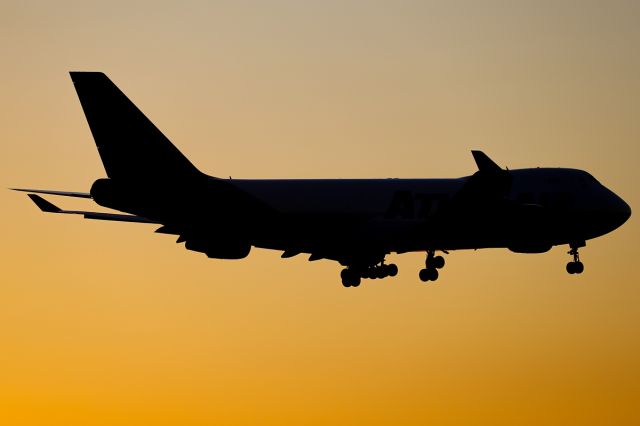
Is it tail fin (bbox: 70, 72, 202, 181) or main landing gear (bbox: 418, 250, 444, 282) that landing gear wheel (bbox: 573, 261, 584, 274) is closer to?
main landing gear (bbox: 418, 250, 444, 282)

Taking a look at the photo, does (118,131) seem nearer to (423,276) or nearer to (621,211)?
(423,276)

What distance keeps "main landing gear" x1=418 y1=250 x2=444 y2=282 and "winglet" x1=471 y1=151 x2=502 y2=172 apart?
1111 cm

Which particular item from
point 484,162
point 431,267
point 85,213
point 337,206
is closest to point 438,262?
point 431,267

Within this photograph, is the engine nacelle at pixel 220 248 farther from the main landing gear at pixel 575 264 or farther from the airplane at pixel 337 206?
the main landing gear at pixel 575 264

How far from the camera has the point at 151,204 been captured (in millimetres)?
Result: 73500

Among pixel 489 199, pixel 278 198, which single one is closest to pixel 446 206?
pixel 489 199

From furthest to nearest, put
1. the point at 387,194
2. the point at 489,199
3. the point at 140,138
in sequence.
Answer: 1. the point at 387,194
2. the point at 489,199
3. the point at 140,138

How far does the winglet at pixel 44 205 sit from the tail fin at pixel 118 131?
393 inches

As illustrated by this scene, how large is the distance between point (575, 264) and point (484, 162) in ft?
46.2

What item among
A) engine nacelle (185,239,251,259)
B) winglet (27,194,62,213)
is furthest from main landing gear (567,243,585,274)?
winglet (27,194,62,213)

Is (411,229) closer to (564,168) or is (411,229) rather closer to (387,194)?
(387,194)

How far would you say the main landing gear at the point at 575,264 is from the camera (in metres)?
87.4

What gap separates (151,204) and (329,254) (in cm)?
1396

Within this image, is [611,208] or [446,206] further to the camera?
[611,208]
